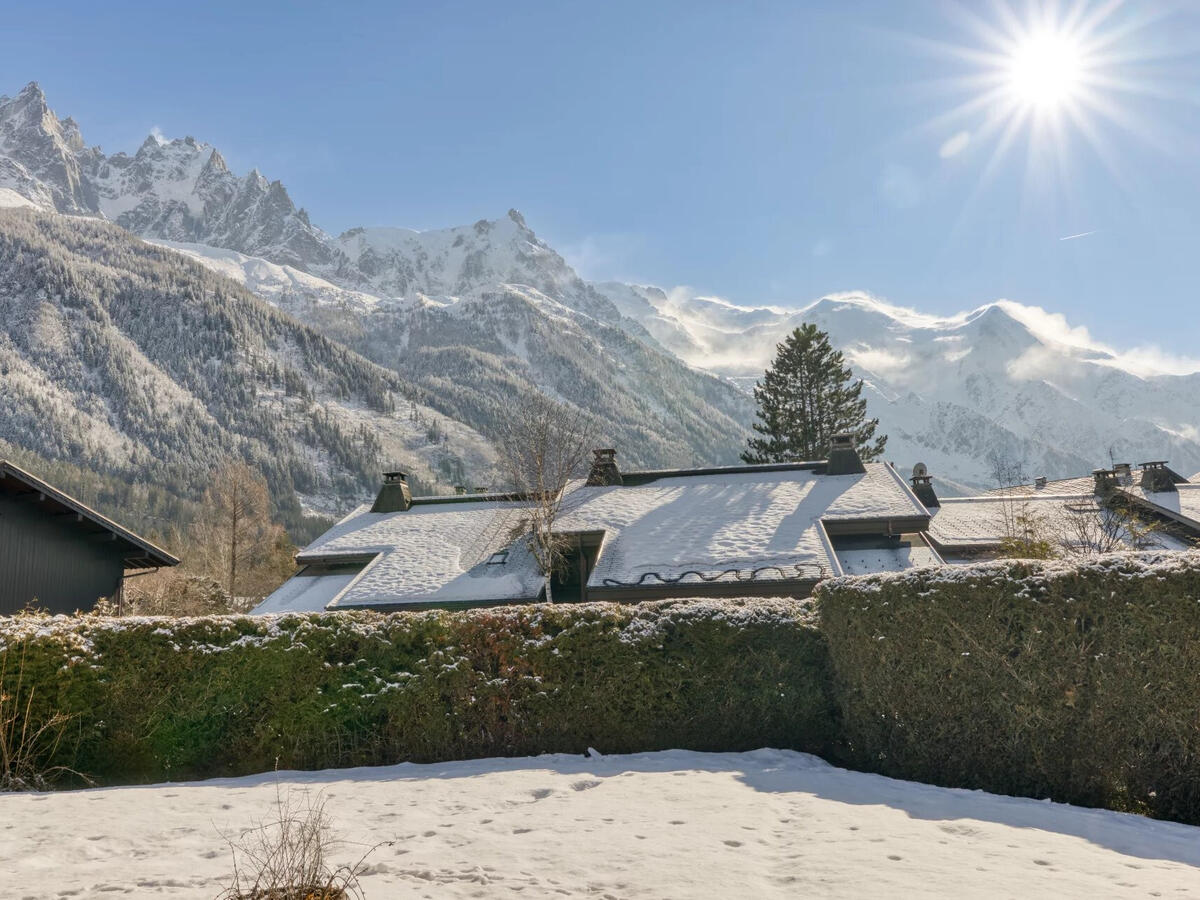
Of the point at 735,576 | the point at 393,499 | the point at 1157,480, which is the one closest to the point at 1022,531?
the point at 1157,480

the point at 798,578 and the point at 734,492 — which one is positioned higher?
the point at 734,492

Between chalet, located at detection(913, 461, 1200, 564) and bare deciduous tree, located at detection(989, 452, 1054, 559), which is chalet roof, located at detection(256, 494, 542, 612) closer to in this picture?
bare deciduous tree, located at detection(989, 452, 1054, 559)

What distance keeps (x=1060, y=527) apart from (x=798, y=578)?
56.6ft

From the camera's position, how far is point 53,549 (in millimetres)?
17578

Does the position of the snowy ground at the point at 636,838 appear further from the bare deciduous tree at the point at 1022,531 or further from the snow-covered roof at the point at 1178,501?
the snow-covered roof at the point at 1178,501

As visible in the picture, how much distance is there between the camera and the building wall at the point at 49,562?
16.3 metres

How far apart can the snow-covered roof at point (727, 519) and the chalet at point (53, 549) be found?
479 inches

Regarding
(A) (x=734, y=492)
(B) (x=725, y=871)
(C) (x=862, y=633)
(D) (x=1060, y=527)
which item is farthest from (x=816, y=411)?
(B) (x=725, y=871)

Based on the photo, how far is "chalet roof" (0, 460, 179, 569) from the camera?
1600 centimetres

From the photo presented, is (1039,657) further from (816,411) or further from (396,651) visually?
(816,411)

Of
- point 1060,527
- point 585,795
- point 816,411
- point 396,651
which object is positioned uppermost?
point 816,411

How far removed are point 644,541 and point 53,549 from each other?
1478cm

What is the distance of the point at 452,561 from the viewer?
66.4ft

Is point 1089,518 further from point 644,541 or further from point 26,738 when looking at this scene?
point 26,738
